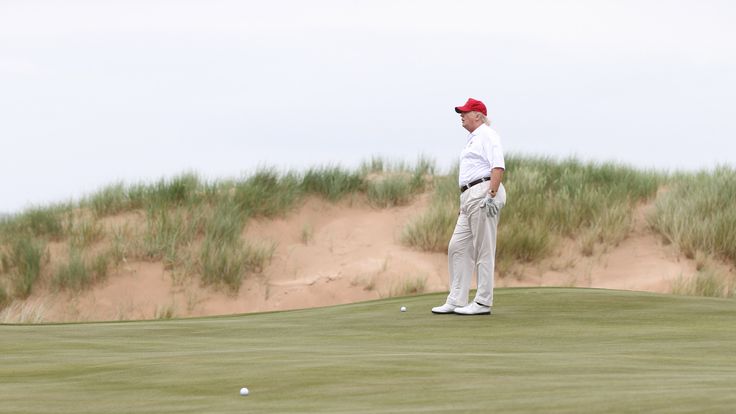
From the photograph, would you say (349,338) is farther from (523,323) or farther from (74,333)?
(74,333)

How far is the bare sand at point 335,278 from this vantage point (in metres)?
24.1

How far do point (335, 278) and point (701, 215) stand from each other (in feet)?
26.8

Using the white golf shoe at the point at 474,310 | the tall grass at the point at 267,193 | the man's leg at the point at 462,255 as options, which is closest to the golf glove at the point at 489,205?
the man's leg at the point at 462,255

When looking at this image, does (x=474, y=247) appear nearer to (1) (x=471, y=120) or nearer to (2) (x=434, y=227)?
(1) (x=471, y=120)

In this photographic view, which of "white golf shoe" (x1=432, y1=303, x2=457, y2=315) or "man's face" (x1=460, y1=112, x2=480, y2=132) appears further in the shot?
"white golf shoe" (x1=432, y1=303, x2=457, y2=315)

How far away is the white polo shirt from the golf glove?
28 cm

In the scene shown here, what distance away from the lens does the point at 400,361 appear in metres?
9.17

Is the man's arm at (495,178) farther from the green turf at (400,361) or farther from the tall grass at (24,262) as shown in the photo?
the tall grass at (24,262)

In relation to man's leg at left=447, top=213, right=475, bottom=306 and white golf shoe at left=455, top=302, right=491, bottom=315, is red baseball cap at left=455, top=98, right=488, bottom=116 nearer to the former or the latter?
man's leg at left=447, top=213, right=475, bottom=306

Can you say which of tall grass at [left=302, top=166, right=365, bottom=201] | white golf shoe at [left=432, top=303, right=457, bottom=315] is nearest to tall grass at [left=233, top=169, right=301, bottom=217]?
tall grass at [left=302, top=166, right=365, bottom=201]

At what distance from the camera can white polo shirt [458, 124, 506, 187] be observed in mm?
12922

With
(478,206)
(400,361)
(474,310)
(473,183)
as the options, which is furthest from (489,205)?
(400,361)

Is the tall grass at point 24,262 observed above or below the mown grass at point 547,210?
below

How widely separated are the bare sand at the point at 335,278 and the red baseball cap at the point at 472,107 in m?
10.6
